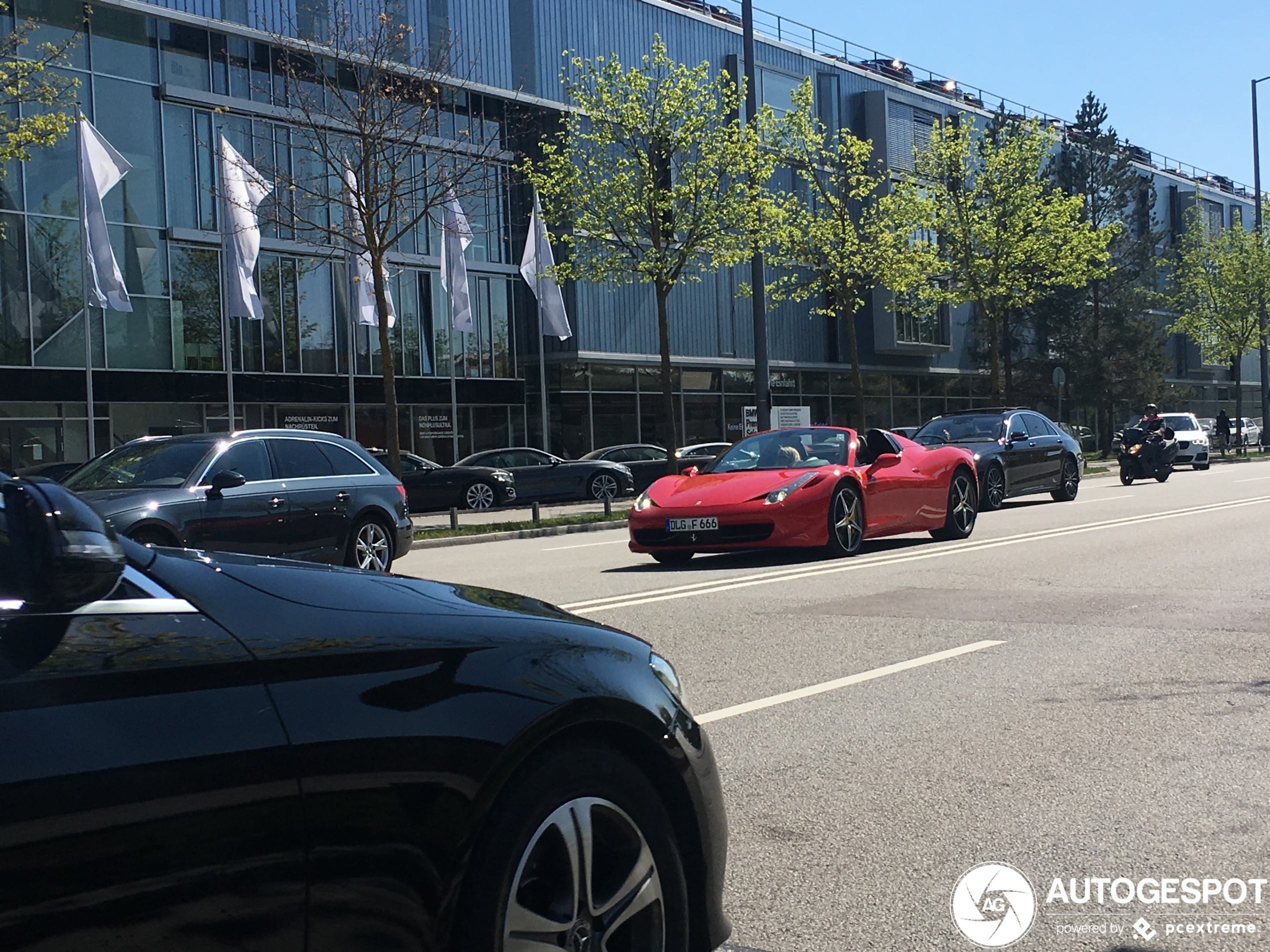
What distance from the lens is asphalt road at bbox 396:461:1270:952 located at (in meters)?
3.77

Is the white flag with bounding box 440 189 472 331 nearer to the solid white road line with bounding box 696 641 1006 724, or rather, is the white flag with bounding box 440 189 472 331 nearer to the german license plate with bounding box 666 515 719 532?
the german license plate with bounding box 666 515 719 532

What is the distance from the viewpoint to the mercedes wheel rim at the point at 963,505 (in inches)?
594

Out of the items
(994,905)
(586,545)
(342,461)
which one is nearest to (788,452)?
(586,545)

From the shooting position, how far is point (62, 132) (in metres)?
18.5

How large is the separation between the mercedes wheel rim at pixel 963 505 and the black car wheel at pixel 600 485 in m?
14.4

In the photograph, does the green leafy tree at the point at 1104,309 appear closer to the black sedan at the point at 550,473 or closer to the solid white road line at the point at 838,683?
the black sedan at the point at 550,473

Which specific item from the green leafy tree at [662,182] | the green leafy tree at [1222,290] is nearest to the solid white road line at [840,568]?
the green leafy tree at [662,182]

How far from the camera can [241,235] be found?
27.8 meters

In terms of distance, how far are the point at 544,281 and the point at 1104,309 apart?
33.4 m

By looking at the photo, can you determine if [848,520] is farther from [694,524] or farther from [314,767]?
[314,767]

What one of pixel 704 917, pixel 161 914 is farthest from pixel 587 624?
pixel 161 914

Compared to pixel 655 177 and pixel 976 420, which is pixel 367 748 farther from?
pixel 655 177

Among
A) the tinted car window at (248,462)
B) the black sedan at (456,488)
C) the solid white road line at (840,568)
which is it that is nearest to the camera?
the solid white road line at (840,568)

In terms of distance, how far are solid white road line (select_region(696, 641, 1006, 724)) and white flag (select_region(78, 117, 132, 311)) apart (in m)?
20.8
